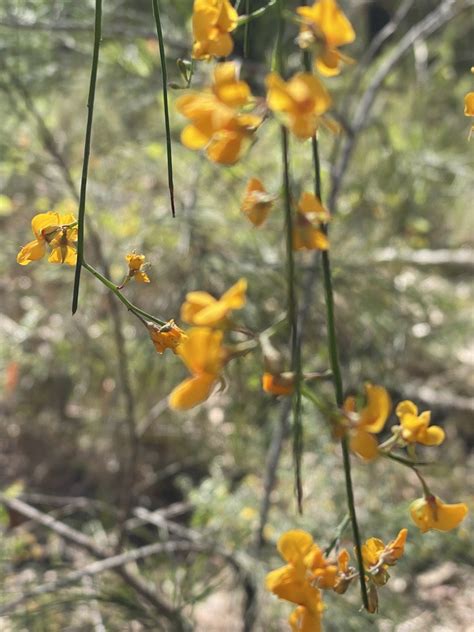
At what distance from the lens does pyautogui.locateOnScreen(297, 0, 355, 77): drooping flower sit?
26 centimetres

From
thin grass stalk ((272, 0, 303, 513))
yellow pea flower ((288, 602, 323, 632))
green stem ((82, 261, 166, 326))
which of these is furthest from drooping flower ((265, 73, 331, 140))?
yellow pea flower ((288, 602, 323, 632))

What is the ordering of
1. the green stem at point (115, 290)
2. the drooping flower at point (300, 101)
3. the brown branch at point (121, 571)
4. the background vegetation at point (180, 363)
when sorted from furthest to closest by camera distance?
the background vegetation at point (180, 363) < the brown branch at point (121, 571) < the green stem at point (115, 290) < the drooping flower at point (300, 101)

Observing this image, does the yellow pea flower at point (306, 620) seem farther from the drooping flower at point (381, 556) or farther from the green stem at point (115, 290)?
the green stem at point (115, 290)

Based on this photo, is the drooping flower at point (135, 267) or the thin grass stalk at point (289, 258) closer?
the thin grass stalk at point (289, 258)

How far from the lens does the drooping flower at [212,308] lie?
0.24 m

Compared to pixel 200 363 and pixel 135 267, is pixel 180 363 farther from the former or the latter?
pixel 200 363

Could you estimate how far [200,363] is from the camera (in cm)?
25

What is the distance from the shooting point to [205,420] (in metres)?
2.11

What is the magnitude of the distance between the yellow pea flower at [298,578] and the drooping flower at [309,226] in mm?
160

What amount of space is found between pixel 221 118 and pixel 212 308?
0.24ft

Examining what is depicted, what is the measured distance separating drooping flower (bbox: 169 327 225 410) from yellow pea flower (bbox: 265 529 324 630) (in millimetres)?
120

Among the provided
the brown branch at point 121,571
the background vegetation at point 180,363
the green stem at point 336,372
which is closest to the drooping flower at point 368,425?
the green stem at point 336,372

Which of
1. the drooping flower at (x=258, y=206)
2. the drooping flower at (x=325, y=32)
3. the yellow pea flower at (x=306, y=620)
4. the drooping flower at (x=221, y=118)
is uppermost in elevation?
the drooping flower at (x=325, y=32)

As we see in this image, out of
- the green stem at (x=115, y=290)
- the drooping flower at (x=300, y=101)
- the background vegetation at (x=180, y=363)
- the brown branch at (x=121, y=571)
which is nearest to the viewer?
the drooping flower at (x=300, y=101)
